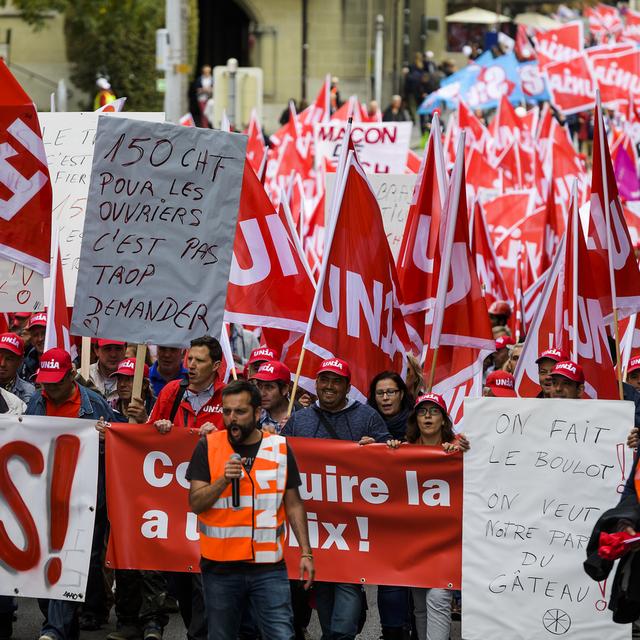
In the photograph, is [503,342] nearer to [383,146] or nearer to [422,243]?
[422,243]

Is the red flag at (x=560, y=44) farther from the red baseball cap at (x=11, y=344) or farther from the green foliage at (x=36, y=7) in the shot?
the red baseball cap at (x=11, y=344)

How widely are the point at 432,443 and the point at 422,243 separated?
8.07ft

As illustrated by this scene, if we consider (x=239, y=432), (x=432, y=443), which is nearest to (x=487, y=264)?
(x=432, y=443)

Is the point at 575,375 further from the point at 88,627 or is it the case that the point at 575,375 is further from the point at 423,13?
the point at 423,13

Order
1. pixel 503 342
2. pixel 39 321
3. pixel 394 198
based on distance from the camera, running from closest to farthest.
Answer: pixel 39 321 < pixel 503 342 < pixel 394 198

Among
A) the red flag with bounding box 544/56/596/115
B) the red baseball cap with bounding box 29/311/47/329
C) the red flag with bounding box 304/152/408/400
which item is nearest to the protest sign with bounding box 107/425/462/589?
the red flag with bounding box 304/152/408/400

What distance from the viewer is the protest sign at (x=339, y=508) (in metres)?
8.24

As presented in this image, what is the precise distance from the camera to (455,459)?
8.20 meters

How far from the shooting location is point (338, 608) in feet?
26.5

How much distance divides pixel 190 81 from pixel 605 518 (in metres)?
39.1

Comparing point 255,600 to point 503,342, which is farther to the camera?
point 503,342

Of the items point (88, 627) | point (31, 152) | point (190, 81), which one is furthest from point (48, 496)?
point (190, 81)

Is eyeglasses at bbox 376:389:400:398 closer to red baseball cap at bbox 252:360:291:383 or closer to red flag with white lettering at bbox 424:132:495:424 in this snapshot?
red baseball cap at bbox 252:360:291:383

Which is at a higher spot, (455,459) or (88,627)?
(455,459)
